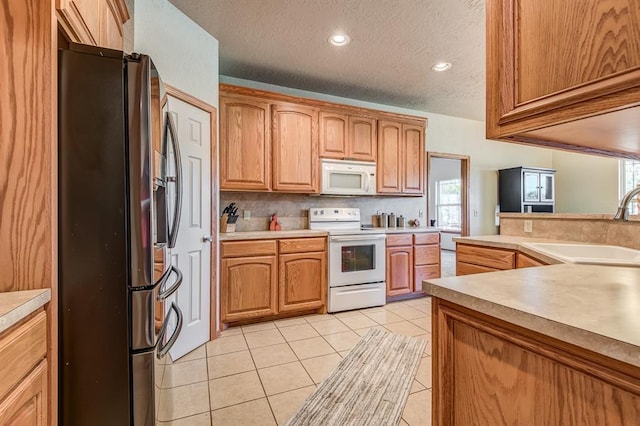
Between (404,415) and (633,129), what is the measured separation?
1.65 metres

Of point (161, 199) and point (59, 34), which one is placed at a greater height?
point (59, 34)

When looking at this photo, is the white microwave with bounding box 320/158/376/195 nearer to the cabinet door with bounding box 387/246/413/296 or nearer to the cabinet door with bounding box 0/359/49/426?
the cabinet door with bounding box 387/246/413/296

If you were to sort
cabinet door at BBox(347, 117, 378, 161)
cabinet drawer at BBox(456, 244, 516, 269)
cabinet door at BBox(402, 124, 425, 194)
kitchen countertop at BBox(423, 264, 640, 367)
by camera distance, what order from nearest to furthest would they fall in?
kitchen countertop at BBox(423, 264, 640, 367) < cabinet drawer at BBox(456, 244, 516, 269) < cabinet door at BBox(347, 117, 378, 161) < cabinet door at BBox(402, 124, 425, 194)

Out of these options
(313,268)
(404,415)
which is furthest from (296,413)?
(313,268)

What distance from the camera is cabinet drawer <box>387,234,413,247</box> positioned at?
3668 millimetres

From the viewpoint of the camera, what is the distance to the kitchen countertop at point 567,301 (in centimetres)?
56

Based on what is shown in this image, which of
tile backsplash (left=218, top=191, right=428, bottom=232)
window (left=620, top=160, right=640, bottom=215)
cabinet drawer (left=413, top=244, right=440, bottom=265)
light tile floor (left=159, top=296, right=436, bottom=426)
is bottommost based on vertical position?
light tile floor (left=159, top=296, right=436, bottom=426)

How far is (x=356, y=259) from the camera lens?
340cm

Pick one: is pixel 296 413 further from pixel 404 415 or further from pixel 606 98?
pixel 606 98

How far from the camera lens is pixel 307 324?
9.86 feet

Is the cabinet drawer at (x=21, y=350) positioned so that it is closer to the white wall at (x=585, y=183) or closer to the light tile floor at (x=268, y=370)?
the light tile floor at (x=268, y=370)

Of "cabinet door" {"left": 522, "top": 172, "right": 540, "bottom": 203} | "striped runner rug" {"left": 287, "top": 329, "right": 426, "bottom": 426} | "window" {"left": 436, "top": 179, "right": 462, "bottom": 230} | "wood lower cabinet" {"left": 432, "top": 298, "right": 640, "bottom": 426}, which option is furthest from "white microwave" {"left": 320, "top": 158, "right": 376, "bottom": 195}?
"window" {"left": 436, "top": 179, "right": 462, "bottom": 230}

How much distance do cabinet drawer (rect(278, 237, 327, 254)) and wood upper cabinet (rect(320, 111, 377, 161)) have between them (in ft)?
3.26

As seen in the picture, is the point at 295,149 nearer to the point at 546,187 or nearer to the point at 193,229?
the point at 193,229
